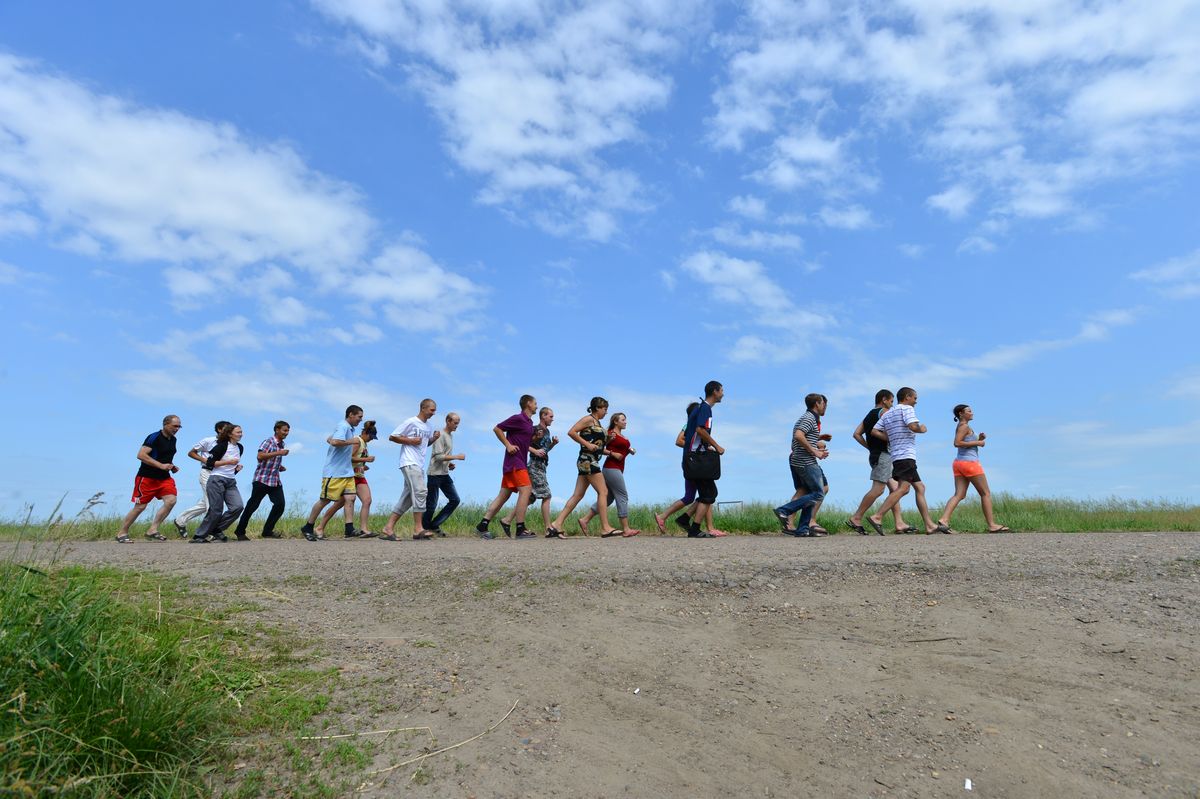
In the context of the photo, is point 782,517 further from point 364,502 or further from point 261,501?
point 261,501

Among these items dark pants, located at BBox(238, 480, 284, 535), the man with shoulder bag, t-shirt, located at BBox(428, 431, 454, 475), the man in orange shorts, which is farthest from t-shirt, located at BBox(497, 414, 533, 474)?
dark pants, located at BBox(238, 480, 284, 535)

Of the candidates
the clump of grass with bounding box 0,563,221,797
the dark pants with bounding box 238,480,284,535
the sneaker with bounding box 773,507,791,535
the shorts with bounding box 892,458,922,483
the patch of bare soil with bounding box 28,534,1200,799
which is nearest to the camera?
the clump of grass with bounding box 0,563,221,797

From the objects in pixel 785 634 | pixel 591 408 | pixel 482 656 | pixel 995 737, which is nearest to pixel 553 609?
pixel 482 656

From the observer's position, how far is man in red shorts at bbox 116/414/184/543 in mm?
12023

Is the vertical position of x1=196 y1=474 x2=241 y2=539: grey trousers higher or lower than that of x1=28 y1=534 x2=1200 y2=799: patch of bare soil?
higher

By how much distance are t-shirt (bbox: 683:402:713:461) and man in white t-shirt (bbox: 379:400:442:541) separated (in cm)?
361

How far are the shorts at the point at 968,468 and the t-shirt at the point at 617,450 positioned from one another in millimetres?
4728

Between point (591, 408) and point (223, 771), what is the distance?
8.17 m

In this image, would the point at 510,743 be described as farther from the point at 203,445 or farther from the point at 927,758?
the point at 203,445

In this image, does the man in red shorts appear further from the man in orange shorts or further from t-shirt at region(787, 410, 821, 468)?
t-shirt at region(787, 410, 821, 468)

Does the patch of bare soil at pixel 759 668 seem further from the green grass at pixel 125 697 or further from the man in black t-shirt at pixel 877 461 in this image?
the man in black t-shirt at pixel 877 461

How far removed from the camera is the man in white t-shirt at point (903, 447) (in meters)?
11.4

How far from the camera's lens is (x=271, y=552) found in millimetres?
9734

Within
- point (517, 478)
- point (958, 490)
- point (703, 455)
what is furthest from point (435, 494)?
point (958, 490)
